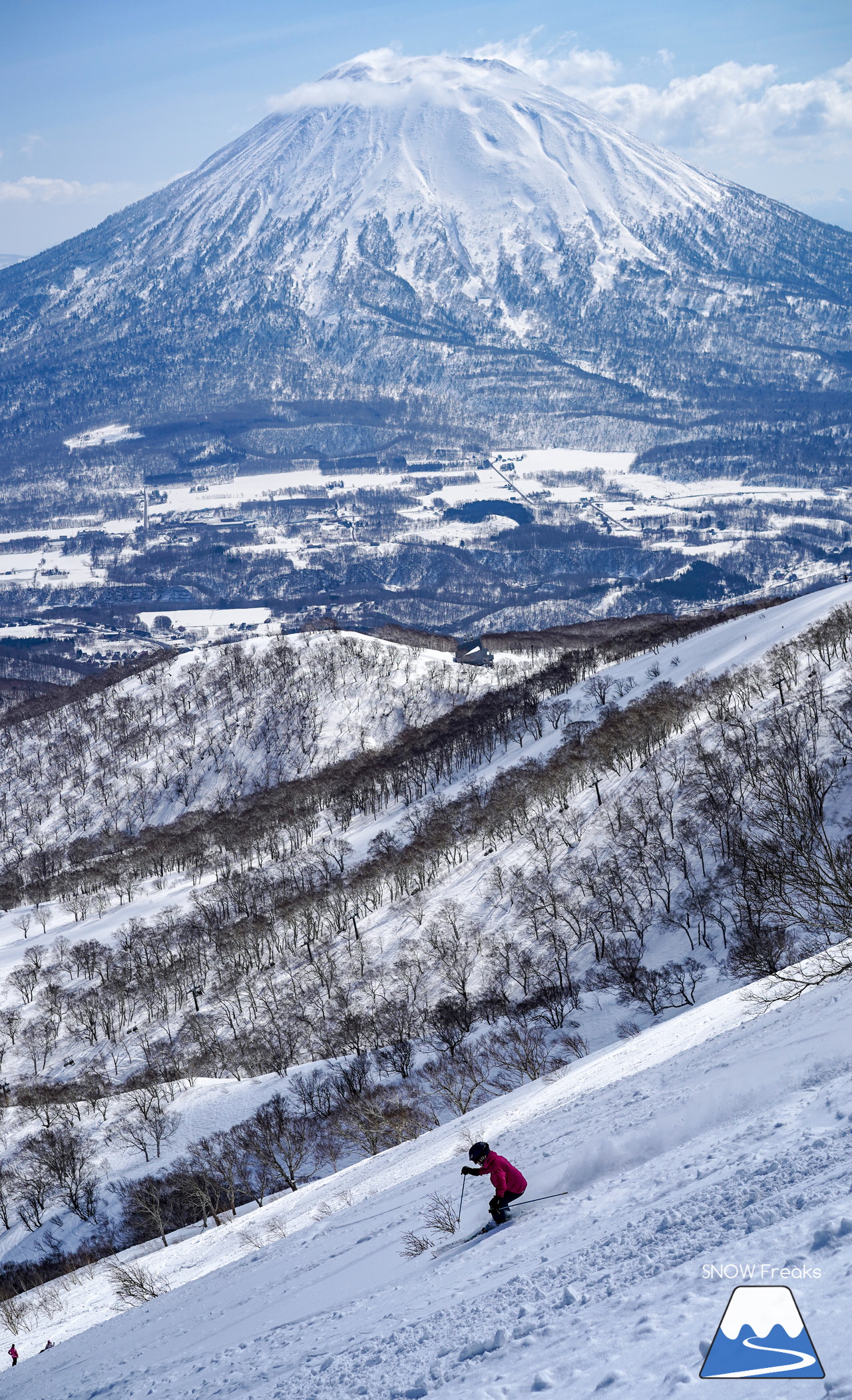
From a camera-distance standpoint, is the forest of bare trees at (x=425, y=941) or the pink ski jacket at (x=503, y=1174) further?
the forest of bare trees at (x=425, y=941)

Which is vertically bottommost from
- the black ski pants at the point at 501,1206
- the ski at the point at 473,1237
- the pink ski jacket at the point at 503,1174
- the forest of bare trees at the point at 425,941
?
the forest of bare trees at the point at 425,941

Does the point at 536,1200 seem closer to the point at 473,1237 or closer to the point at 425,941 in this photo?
the point at 473,1237

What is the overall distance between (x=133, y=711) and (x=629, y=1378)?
167m

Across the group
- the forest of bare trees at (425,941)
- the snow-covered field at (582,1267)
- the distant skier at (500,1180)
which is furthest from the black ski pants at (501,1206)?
the forest of bare trees at (425,941)

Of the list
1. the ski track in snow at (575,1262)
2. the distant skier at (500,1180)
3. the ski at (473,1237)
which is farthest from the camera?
the distant skier at (500,1180)

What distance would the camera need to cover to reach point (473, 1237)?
51.3 feet

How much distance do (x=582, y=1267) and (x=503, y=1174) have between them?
425 cm

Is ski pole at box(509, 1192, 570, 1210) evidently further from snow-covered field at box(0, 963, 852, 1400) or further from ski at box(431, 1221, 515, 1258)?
ski at box(431, 1221, 515, 1258)

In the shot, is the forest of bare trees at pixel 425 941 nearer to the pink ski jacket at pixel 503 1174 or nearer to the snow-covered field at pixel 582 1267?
the snow-covered field at pixel 582 1267

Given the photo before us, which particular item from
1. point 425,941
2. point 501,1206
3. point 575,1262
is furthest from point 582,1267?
point 425,941

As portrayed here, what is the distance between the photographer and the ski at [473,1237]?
50.8ft

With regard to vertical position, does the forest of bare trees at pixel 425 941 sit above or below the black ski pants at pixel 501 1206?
below

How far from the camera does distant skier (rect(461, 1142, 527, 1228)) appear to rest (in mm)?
15664

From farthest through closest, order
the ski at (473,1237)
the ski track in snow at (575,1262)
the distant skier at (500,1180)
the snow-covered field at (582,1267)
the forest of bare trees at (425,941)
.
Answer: the forest of bare trees at (425,941) < the distant skier at (500,1180) < the ski at (473,1237) < the ski track in snow at (575,1262) < the snow-covered field at (582,1267)
